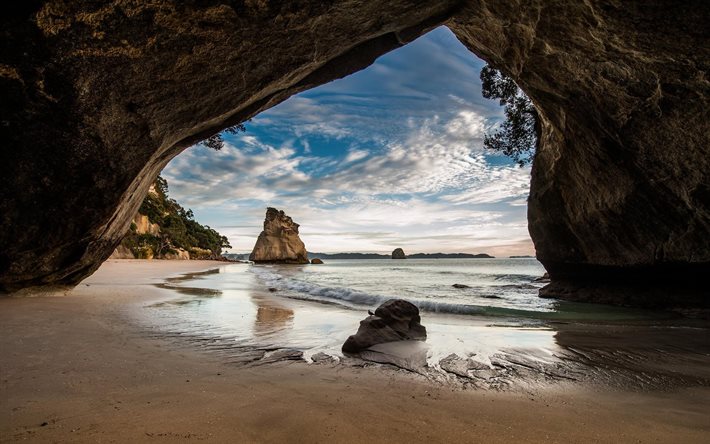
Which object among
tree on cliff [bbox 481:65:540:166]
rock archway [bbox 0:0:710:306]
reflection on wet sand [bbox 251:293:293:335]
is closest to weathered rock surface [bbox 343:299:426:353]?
reflection on wet sand [bbox 251:293:293:335]

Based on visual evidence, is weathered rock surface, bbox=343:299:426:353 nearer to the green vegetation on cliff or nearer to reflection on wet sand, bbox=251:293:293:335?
reflection on wet sand, bbox=251:293:293:335


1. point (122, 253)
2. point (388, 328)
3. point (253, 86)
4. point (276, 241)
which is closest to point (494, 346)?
point (388, 328)

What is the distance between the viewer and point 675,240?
8.51m

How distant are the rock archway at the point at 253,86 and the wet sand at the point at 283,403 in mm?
2442

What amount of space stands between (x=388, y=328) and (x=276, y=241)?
232 ft

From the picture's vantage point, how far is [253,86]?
217 inches

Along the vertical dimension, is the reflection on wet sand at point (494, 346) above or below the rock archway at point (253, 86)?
below

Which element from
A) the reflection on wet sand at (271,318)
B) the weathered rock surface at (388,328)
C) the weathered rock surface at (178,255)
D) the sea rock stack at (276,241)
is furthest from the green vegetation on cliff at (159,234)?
the weathered rock surface at (388,328)

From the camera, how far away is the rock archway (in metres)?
3.85

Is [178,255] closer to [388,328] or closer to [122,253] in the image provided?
[122,253]

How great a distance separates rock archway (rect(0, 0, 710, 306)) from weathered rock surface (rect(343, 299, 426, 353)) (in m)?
4.07

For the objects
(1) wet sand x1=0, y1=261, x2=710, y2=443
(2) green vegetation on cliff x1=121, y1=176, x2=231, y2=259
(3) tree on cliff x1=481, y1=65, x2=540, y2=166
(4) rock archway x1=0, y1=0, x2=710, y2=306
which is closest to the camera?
(1) wet sand x1=0, y1=261, x2=710, y2=443

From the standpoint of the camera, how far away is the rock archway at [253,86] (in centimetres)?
385

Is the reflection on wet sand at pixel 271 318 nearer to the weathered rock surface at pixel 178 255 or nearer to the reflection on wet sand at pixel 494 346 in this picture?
the reflection on wet sand at pixel 494 346
